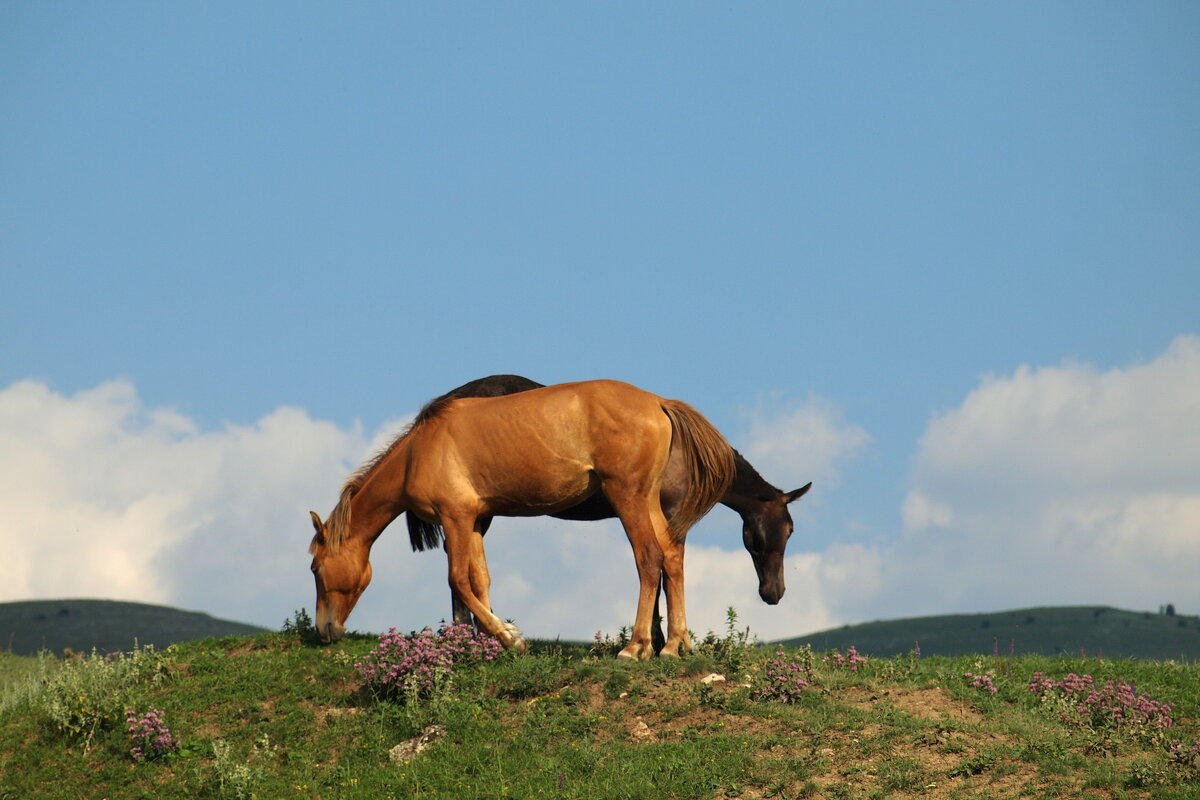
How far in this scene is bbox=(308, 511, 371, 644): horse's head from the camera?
16078 mm

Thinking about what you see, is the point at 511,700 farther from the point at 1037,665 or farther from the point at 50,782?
the point at 1037,665

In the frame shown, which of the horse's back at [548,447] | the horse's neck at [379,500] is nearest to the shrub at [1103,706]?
the horse's back at [548,447]

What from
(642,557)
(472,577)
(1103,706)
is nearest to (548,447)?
(642,557)

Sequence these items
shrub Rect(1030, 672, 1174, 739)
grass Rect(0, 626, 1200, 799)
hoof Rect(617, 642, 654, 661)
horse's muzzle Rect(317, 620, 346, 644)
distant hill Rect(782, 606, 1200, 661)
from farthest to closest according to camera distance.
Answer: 1. distant hill Rect(782, 606, 1200, 661)
2. horse's muzzle Rect(317, 620, 346, 644)
3. hoof Rect(617, 642, 654, 661)
4. shrub Rect(1030, 672, 1174, 739)
5. grass Rect(0, 626, 1200, 799)

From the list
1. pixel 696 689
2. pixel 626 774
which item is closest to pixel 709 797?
pixel 626 774

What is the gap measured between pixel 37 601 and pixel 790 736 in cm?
4512

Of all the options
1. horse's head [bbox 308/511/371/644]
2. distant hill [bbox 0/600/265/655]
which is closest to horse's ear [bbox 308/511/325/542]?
horse's head [bbox 308/511/371/644]

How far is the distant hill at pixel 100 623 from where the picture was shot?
44.7 m

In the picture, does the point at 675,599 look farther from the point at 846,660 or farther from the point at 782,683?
the point at 846,660

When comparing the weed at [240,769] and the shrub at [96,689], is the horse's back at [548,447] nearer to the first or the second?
the weed at [240,769]

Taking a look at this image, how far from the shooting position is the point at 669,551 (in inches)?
576

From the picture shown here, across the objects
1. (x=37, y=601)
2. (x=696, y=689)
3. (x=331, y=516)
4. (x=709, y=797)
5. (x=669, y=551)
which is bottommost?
(x=709, y=797)

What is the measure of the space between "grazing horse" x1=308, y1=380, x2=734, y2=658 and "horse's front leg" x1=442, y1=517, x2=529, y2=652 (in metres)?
0.01

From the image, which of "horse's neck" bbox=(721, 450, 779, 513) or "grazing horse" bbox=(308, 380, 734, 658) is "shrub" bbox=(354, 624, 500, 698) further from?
"horse's neck" bbox=(721, 450, 779, 513)
